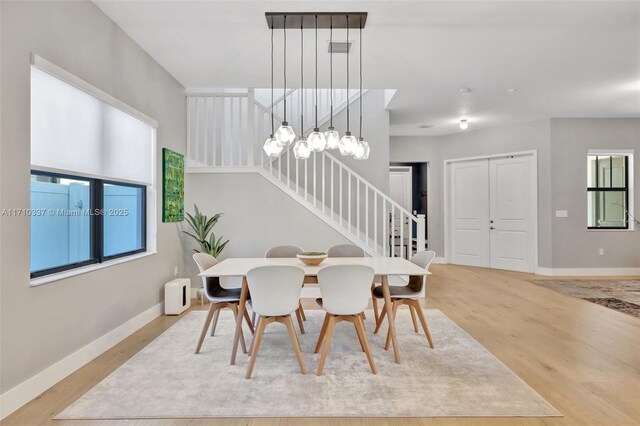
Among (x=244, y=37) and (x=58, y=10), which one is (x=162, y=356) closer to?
(x=58, y=10)

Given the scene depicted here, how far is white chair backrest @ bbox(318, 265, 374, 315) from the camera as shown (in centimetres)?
237

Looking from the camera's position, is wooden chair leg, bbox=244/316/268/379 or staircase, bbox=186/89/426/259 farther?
staircase, bbox=186/89/426/259

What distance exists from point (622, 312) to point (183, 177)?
5595 mm

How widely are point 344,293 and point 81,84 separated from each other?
2514 mm

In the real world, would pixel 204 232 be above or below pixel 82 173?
below

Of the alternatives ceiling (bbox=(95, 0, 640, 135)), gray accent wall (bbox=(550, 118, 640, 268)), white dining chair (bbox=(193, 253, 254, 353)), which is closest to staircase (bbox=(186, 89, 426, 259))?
ceiling (bbox=(95, 0, 640, 135))

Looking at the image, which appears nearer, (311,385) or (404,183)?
(311,385)

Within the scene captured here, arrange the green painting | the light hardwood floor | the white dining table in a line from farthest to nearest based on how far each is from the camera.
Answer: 1. the green painting
2. the white dining table
3. the light hardwood floor

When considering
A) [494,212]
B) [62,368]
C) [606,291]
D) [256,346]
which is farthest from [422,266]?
[494,212]

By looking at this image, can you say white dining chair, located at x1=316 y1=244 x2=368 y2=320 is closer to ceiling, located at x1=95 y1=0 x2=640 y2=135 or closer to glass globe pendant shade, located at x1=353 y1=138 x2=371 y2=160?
glass globe pendant shade, located at x1=353 y1=138 x2=371 y2=160

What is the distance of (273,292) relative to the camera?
2.37 metres

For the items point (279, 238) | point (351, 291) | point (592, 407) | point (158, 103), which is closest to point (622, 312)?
point (592, 407)

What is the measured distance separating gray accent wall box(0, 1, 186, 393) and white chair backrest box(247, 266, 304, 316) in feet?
4.43

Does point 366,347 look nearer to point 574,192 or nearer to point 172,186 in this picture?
point 172,186
